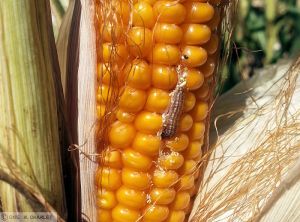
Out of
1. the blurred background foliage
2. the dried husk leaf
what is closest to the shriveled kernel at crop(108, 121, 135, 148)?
the dried husk leaf

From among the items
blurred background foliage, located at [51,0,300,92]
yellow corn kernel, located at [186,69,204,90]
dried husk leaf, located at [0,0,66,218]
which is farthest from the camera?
blurred background foliage, located at [51,0,300,92]

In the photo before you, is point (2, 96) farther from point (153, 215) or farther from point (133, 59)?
point (153, 215)

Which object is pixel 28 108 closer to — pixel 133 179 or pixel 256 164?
pixel 133 179

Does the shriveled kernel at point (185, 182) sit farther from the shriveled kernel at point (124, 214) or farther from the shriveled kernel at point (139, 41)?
the shriveled kernel at point (139, 41)

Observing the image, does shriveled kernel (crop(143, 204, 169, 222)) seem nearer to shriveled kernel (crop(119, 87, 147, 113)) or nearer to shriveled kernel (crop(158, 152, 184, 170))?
shriveled kernel (crop(158, 152, 184, 170))

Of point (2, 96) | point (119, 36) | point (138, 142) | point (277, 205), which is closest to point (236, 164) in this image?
point (277, 205)
